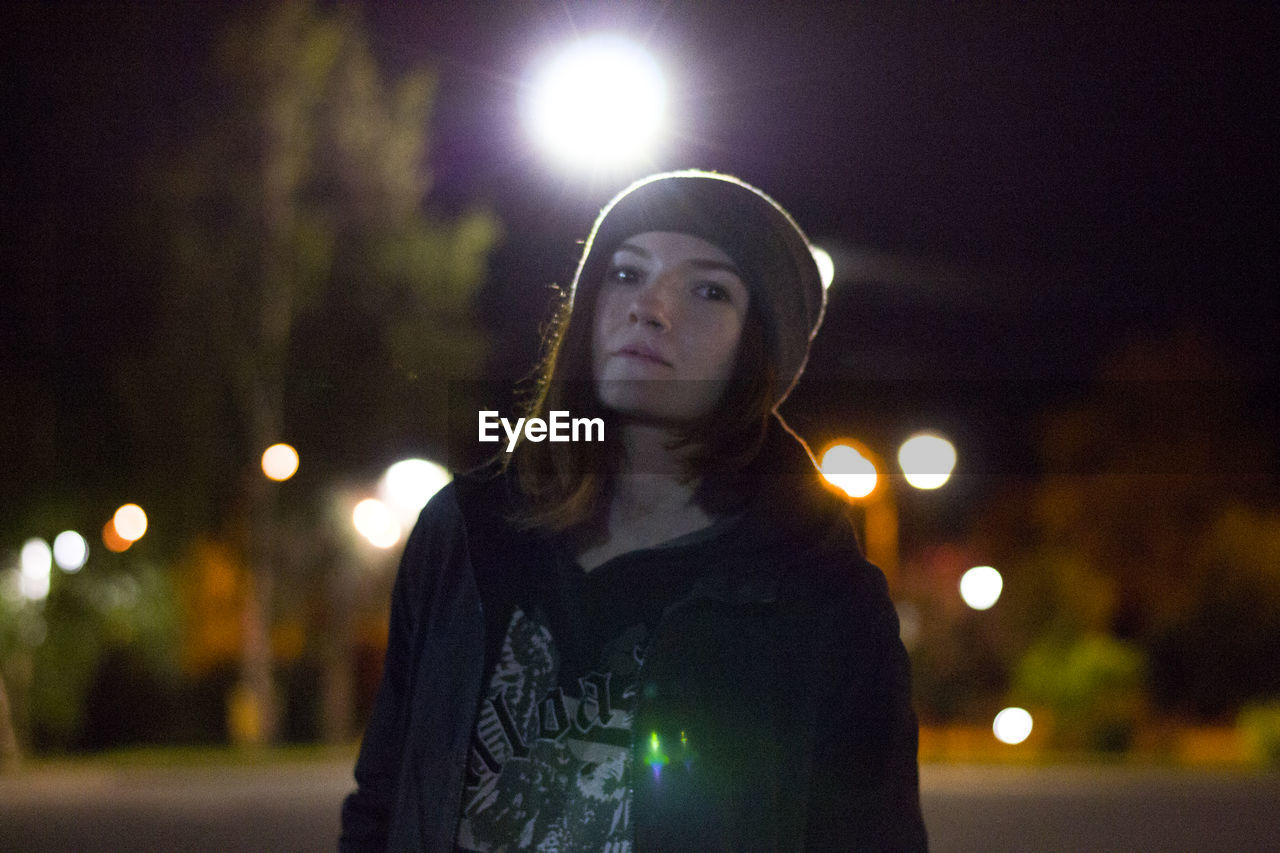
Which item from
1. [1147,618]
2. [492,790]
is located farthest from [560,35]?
[1147,618]

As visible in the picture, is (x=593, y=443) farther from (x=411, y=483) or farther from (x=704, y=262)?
(x=411, y=483)

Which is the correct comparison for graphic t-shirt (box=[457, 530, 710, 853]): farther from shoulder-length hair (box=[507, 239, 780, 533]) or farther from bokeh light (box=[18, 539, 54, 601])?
bokeh light (box=[18, 539, 54, 601])

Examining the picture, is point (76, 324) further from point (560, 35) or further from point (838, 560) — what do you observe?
point (838, 560)

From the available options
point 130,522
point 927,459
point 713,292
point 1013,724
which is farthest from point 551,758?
point 1013,724

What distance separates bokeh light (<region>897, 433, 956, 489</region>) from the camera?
22.7 m

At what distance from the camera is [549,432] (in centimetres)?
338

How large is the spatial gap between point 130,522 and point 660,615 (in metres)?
25.5

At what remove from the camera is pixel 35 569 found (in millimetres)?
25422

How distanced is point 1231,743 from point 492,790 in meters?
30.5

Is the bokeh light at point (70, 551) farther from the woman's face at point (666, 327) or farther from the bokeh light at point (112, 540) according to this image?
the woman's face at point (666, 327)

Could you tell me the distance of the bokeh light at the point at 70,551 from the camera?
25.6 m

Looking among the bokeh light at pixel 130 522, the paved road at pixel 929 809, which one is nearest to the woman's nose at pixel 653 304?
the paved road at pixel 929 809

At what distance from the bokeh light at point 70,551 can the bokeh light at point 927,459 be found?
1347 cm

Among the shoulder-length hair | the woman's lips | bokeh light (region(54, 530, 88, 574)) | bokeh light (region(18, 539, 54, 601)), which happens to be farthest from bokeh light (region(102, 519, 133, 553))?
the woman's lips
